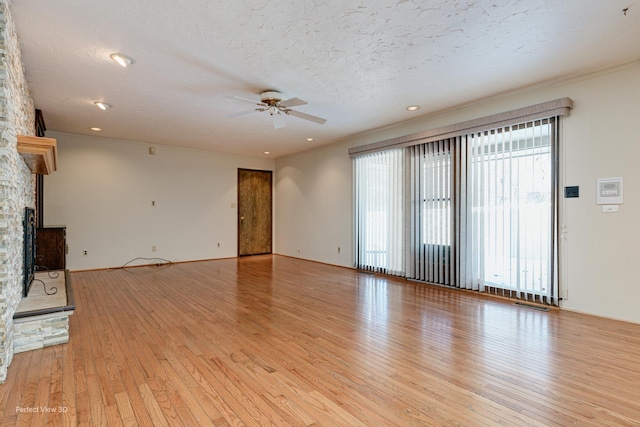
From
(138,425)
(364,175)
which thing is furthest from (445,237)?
(138,425)

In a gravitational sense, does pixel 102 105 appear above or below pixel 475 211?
above

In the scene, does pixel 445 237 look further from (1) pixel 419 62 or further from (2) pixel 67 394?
(2) pixel 67 394

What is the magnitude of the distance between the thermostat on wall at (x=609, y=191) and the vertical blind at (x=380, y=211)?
2562 millimetres

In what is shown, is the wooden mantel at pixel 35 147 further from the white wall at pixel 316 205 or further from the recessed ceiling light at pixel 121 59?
the white wall at pixel 316 205

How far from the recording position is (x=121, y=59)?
310cm

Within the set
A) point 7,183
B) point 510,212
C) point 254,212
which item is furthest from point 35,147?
point 254,212

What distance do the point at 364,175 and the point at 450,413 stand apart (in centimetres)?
475

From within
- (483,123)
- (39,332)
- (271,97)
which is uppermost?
(271,97)

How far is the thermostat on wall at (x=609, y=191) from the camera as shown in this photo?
3332 mm

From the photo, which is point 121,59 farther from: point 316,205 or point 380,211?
point 316,205

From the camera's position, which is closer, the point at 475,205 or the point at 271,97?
the point at 271,97

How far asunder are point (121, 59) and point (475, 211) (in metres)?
4.56

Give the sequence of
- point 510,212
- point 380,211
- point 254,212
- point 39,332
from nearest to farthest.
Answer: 1. point 39,332
2. point 510,212
3. point 380,211
4. point 254,212

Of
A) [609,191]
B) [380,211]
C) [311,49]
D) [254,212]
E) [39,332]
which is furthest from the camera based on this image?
[254,212]
